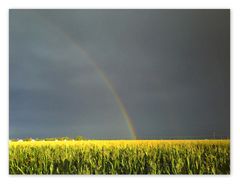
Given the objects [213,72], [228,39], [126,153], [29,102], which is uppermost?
[228,39]

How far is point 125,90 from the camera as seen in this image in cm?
499

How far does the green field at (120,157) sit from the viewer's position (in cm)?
501

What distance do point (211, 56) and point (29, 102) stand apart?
188 cm

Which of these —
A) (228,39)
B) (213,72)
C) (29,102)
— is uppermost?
(228,39)

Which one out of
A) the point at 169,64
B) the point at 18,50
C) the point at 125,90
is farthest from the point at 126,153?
the point at 18,50

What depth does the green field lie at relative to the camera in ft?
A: 16.4

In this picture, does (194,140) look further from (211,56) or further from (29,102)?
(29,102)

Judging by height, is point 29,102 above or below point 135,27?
below

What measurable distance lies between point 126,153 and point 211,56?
4.30ft

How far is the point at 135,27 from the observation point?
504 centimetres

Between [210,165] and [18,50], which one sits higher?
[18,50]

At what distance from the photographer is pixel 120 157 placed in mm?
5137
